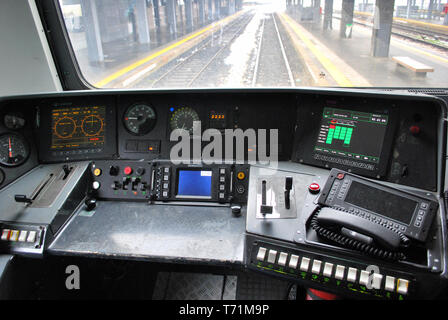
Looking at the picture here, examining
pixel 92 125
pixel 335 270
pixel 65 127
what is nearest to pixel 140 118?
pixel 92 125

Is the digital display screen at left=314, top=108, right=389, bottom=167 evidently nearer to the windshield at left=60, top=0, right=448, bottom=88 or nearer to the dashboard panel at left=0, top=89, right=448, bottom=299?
the dashboard panel at left=0, top=89, right=448, bottom=299

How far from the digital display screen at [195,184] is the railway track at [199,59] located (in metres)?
0.73

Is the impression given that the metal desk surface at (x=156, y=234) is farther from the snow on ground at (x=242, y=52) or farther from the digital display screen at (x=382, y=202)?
the snow on ground at (x=242, y=52)

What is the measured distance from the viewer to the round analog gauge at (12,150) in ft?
6.06

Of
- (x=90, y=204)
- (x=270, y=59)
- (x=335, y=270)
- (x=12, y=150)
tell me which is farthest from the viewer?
(x=270, y=59)

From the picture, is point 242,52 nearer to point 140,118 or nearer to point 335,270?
point 140,118

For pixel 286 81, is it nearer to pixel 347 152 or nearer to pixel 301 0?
pixel 301 0

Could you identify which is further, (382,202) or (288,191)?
(288,191)

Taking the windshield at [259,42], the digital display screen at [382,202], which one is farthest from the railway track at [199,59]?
the digital display screen at [382,202]

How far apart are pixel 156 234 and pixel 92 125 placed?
834mm

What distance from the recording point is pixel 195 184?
181cm

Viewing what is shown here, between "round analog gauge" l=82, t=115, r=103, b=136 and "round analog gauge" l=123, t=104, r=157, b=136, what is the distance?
6.6 inches

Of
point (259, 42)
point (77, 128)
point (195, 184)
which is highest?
point (259, 42)
